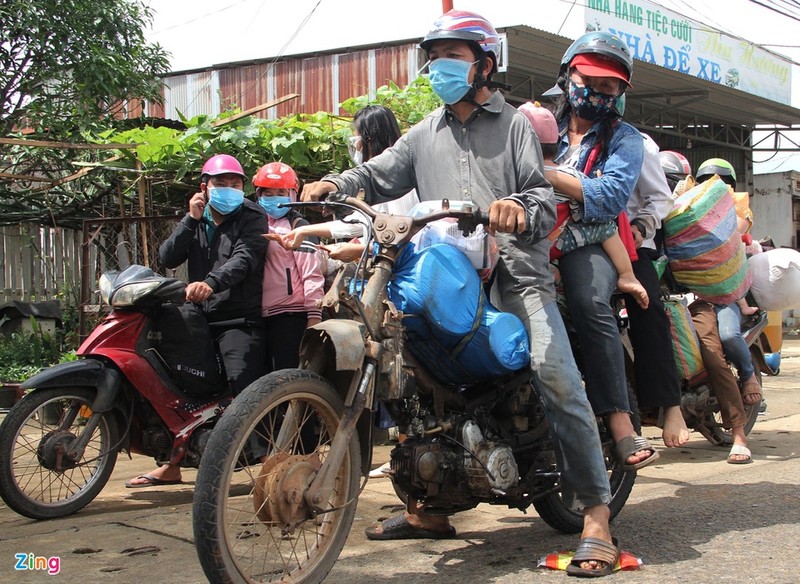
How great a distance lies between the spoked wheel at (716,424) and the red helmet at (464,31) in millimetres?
3426

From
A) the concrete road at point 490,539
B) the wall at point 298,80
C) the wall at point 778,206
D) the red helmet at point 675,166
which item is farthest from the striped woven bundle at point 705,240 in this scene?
the wall at point 778,206

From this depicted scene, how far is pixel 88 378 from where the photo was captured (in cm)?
452

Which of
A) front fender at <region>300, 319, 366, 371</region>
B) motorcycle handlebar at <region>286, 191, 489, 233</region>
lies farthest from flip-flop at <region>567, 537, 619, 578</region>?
motorcycle handlebar at <region>286, 191, 489, 233</region>

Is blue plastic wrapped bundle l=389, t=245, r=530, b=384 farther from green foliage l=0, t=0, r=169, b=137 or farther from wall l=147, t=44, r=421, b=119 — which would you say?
wall l=147, t=44, r=421, b=119

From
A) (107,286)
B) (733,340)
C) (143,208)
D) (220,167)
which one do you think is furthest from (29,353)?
(733,340)

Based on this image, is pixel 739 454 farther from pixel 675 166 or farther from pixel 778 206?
pixel 778 206

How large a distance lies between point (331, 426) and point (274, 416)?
22 centimetres

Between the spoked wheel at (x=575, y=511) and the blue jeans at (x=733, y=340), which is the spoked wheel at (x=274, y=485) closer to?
the spoked wheel at (x=575, y=511)

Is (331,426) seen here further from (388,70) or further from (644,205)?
(388,70)

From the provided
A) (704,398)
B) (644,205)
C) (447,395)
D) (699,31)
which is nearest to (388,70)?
(699,31)

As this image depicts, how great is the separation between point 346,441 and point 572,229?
1.41m

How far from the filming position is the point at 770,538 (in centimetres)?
390

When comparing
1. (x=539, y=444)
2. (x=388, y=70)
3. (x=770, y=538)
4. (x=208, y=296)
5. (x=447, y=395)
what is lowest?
(x=770, y=538)

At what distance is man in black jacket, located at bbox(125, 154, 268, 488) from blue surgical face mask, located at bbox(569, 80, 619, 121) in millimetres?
1799
